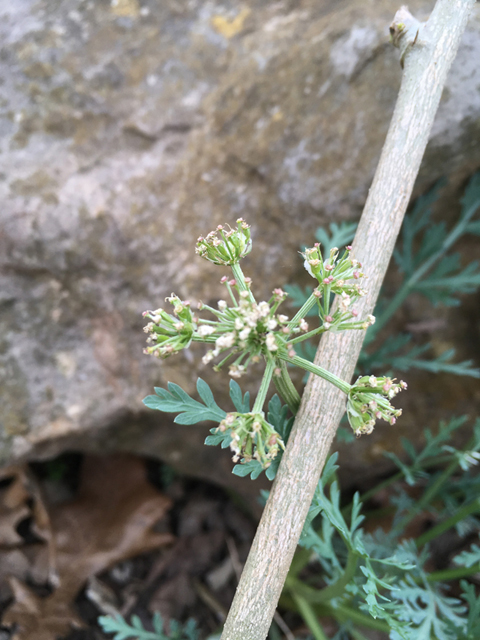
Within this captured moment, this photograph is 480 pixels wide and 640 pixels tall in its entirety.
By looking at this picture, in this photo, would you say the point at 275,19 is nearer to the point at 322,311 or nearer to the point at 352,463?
Result: the point at 322,311

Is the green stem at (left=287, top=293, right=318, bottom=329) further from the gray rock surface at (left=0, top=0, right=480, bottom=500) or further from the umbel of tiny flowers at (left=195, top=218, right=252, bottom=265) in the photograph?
the gray rock surface at (left=0, top=0, right=480, bottom=500)

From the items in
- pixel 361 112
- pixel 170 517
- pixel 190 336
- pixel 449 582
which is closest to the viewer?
pixel 190 336

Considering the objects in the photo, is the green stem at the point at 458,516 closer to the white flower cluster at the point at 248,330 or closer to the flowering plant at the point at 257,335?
the flowering plant at the point at 257,335

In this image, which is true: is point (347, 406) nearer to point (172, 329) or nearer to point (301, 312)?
point (301, 312)

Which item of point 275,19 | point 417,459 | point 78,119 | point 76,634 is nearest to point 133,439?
point 76,634

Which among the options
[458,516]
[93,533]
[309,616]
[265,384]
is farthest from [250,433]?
[93,533]

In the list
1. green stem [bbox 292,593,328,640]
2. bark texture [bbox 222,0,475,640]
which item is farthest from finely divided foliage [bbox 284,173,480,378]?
green stem [bbox 292,593,328,640]
